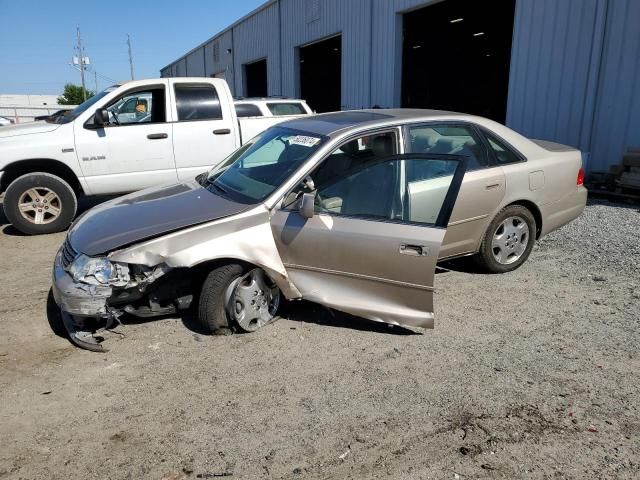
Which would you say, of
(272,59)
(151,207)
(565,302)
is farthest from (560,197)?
(272,59)

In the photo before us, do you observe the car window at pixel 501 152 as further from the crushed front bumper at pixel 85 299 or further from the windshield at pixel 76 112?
the windshield at pixel 76 112

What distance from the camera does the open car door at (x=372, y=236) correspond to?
3.52m

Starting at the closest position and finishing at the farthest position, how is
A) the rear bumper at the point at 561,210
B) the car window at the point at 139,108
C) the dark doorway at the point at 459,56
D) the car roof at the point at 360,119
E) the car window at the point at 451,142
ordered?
the car roof at the point at 360,119, the car window at the point at 451,142, the rear bumper at the point at 561,210, the car window at the point at 139,108, the dark doorway at the point at 459,56

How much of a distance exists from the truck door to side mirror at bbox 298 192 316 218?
4387mm

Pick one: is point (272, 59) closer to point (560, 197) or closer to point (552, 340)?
point (560, 197)

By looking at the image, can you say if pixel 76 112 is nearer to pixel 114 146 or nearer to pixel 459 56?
pixel 114 146

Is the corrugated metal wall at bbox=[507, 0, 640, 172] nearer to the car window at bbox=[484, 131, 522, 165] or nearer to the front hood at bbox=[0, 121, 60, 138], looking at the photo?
the car window at bbox=[484, 131, 522, 165]

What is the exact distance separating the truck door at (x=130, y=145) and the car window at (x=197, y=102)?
0.75 feet

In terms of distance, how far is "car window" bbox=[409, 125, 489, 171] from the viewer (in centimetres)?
428

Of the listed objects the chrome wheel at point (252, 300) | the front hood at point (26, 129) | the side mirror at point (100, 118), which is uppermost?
the side mirror at point (100, 118)

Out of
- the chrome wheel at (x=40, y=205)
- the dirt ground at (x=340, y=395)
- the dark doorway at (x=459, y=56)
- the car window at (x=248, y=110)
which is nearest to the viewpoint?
the dirt ground at (x=340, y=395)

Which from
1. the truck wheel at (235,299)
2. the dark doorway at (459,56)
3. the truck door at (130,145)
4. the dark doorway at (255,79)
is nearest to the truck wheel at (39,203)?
the truck door at (130,145)

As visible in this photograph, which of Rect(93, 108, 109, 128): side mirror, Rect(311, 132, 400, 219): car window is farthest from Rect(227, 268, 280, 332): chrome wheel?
Rect(93, 108, 109, 128): side mirror

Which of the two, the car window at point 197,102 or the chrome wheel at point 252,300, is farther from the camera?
the car window at point 197,102
